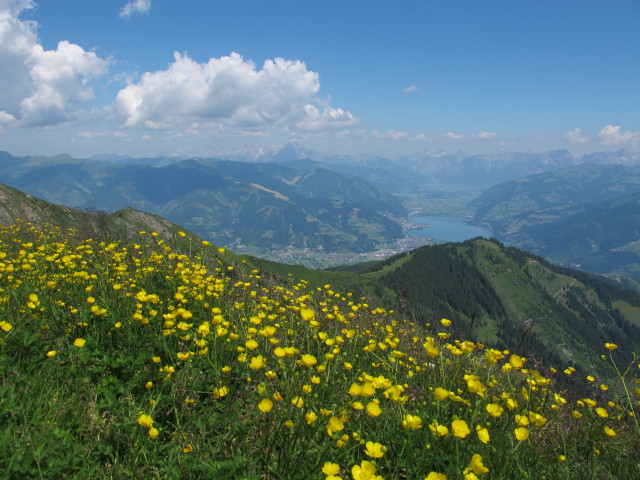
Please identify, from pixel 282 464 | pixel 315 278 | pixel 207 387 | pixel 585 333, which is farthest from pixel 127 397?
pixel 585 333

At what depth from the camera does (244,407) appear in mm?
4168

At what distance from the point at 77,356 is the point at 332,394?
135 inches

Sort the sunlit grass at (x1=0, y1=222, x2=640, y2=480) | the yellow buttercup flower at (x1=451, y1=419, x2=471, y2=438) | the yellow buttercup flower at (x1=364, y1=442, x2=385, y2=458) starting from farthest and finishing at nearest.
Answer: the sunlit grass at (x1=0, y1=222, x2=640, y2=480)
the yellow buttercup flower at (x1=451, y1=419, x2=471, y2=438)
the yellow buttercup flower at (x1=364, y1=442, x2=385, y2=458)

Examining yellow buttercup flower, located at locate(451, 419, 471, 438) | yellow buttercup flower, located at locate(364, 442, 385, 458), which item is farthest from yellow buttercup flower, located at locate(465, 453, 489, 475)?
yellow buttercup flower, located at locate(364, 442, 385, 458)

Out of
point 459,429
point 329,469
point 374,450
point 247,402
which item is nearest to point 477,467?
point 459,429

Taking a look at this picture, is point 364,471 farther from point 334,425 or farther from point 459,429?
point 459,429

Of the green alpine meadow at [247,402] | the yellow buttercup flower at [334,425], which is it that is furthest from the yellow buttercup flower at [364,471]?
the yellow buttercup flower at [334,425]

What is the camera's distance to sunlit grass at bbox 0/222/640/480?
116 inches

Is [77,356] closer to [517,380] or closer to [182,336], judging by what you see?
[182,336]

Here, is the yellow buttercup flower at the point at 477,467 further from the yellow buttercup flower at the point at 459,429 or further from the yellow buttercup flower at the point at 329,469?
the yellow buttercup flower at the point at 329,469

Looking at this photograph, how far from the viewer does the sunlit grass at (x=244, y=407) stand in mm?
2959

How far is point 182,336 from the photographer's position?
4.96 m

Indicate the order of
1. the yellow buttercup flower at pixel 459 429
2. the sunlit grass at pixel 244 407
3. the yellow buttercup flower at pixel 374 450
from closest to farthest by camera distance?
the yellow buttercup flower at pixel 374 450, the yellow buttercup flower at pixel 459 429, the sunlit grass at pixel 244 407

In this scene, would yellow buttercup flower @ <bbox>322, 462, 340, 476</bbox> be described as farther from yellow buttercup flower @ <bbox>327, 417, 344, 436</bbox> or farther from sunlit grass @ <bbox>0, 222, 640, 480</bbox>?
yellow buttercup flower @ <bbox>327, 417, 344, 436</bbox>
